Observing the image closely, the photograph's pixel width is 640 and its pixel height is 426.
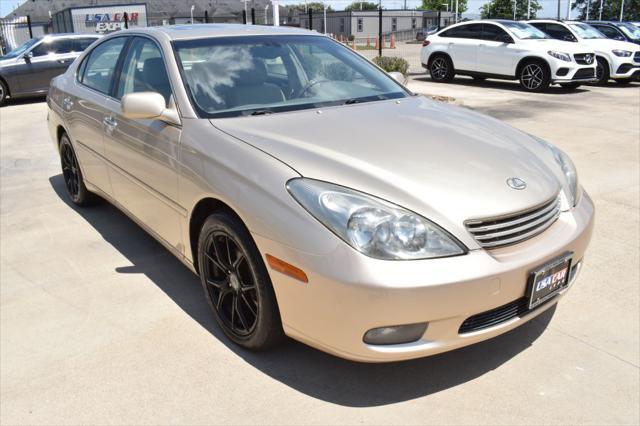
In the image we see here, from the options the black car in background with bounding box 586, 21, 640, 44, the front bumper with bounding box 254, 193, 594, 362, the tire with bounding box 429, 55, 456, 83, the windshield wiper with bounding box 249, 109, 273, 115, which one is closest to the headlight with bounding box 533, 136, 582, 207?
the front bumper with bounding box 254, 193, 594, 362

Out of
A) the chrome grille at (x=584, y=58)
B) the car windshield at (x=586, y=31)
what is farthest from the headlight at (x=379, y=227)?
the car windshield at (x=586, y=31)

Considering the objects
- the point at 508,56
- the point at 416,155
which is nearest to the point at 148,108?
the point at 416,155

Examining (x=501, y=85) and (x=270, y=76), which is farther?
(x=501, y=85)

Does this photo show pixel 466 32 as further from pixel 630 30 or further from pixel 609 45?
pixel 630 30

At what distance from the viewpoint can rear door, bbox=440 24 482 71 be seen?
14.6 m

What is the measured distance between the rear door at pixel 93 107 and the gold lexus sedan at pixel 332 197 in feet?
0.90

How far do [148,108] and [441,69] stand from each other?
13.4 m

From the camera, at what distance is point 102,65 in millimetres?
4578

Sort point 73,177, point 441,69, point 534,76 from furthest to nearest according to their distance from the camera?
point 441,69
point 534,76
point 73,177

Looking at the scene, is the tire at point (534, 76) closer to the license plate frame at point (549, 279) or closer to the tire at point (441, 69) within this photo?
the tire at point (441, 69)

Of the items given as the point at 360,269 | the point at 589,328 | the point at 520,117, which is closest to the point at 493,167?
the point at 360,269

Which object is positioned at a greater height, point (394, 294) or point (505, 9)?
point (505, 9)

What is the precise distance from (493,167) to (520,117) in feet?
25.4

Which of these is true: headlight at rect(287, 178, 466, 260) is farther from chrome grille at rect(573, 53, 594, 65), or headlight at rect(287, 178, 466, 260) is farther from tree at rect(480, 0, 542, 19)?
tree at rect(480, 0, 542, 19)
